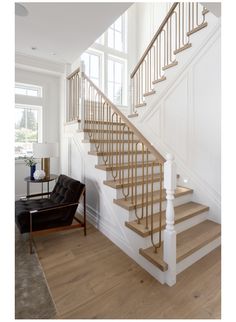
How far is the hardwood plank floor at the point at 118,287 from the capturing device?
153cm

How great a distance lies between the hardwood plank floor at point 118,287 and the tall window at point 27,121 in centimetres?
262

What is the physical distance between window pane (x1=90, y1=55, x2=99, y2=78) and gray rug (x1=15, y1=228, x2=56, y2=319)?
4.84 m

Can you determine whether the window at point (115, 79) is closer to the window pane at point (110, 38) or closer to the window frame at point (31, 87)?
the window pane at point (110, 38)

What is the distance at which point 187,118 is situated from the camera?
10.1ft

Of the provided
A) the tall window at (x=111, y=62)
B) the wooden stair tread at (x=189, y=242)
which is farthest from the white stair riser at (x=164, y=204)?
the tall window at (x=111, y=62)

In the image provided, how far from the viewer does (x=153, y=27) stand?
5480mm

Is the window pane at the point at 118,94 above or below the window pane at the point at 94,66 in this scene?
below

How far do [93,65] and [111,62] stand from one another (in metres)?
0.65

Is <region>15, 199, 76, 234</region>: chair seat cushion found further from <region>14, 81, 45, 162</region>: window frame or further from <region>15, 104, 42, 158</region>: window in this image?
<region>14, 81, 45, 162</region>: window frame

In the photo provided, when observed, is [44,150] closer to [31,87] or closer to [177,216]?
[31,87]

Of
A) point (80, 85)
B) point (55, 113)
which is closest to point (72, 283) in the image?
point (80, 85)

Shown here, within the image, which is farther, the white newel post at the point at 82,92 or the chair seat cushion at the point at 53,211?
the white newel post at the point at 82,92

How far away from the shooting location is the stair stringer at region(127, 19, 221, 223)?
274 cm

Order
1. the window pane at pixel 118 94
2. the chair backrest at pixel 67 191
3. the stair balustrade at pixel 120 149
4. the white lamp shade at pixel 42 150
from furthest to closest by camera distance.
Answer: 1. the window pane at pixel 118 94
2. the white lamp shade at pixel 42 150
3. the chair backrest at pixel 67 191
4. the stair balustrade at pixel 120 149
